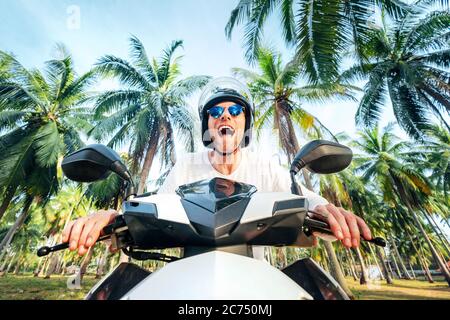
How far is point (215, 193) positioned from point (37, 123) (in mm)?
17272

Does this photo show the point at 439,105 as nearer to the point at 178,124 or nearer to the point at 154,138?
the point at 178,124

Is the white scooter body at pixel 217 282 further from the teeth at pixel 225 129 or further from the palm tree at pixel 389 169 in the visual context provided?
the palm tree at pixel 389 169

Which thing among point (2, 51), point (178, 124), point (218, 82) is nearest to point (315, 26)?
point (218, 82)

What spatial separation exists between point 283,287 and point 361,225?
17.1 inches

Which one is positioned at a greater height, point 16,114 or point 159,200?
point 16,114

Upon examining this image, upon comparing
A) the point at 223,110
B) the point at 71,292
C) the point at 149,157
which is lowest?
the point at 223,110

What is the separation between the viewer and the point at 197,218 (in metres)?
0.78

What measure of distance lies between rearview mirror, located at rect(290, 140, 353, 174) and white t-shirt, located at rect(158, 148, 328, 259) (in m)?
0.53

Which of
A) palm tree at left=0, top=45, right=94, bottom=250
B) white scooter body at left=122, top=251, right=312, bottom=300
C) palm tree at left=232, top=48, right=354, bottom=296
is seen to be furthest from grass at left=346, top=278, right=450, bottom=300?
palm tree at left=0, top=45, right=94, bottom=250

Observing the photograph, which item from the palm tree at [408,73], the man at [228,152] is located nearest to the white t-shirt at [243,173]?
the man at [228,152]

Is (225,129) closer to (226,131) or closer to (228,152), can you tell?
(226,131)

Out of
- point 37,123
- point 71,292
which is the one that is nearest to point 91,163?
point 37,123

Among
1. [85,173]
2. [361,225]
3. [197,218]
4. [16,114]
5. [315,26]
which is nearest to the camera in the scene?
[197,218]

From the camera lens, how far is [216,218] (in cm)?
77
